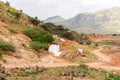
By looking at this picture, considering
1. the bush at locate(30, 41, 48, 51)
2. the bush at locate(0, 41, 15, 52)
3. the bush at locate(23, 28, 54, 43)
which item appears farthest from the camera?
the bush at locate(23, 28, 54, 43)

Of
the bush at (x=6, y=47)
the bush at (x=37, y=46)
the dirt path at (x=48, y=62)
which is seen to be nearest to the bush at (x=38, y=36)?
the bush at (x=37, y=46)

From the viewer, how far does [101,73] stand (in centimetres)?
3188

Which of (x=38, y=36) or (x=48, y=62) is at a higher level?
(x=38, y=36)

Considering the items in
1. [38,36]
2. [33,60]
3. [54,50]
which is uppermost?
[38,36]

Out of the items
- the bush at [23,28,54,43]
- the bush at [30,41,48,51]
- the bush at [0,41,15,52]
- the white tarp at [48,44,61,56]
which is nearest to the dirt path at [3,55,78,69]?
the bush at [30,41,48,51]

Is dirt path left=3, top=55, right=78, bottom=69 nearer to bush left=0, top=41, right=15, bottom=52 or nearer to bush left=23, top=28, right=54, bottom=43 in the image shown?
bush left=0, top=41, right=15, bottom=52


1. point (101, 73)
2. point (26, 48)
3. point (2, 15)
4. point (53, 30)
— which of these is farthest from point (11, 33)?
point (53, 30)

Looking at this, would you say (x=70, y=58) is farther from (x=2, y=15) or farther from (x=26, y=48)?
(x=2, y=15)

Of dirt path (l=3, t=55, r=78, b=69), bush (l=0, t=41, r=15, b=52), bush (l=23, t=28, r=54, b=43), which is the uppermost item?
bush (l=23, t=28, r=54, b=43)

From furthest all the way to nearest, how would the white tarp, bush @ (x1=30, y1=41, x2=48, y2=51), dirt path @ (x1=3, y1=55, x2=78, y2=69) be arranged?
the white tarp, bush @ (x1=30, y1=41, x2=48, y2=51), dirt path @ (x1=3, y1=55, x2=78, y2=69)

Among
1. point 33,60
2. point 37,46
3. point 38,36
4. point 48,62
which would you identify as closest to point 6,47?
point 33,60

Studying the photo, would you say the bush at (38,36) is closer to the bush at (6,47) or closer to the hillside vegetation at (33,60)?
the hillside vegetation at (33,60)

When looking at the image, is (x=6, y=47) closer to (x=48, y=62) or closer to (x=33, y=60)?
(x=33, y=60)

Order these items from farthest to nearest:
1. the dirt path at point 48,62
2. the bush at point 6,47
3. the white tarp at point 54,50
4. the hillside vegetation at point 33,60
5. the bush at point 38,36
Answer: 1. the bush at point 38,36
2. the white tarp at point 54,50
3. the bush at point 6,47
4. the dirt path at point 48,62
5. the hillside vegetation at point 33,60
